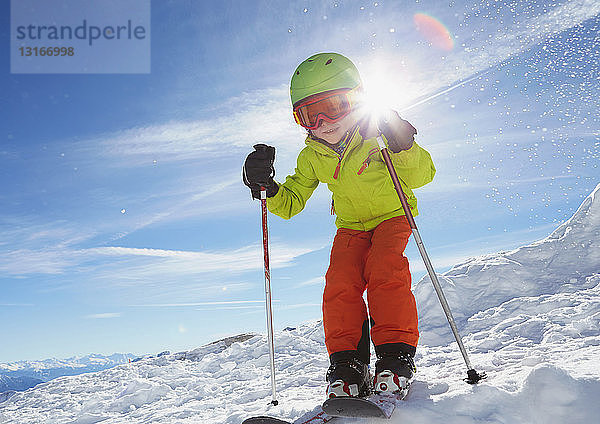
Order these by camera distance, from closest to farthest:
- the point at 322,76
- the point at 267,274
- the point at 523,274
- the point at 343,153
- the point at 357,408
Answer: the point at 357,408, the point at 322,76, the point at 343,153, the point at 267,274, the point at 523,274

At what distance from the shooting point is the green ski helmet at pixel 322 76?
299 cm

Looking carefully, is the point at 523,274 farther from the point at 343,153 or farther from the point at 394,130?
the point at 394,130

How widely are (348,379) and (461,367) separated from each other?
3.62ft

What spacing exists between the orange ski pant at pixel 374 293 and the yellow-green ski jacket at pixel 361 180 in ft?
0.53

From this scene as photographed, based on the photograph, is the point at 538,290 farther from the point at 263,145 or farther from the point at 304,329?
the point at 263,145

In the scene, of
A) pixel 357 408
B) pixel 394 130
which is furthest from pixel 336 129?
pixel 357 408

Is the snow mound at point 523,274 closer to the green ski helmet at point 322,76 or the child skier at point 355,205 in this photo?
the child skier at point 355,205

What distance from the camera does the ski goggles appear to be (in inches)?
118

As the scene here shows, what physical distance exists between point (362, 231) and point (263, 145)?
3.19 ft

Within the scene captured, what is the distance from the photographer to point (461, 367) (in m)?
3.04

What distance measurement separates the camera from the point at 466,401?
2.06 metres

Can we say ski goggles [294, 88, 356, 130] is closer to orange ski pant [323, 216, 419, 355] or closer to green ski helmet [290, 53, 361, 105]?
green ski helmet [290, 53, 361, 105]

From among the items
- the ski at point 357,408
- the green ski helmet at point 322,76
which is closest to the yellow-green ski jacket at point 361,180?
the green ski helmet at point 322,76

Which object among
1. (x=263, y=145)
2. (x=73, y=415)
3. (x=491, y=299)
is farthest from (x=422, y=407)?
(x=73, y=415)
